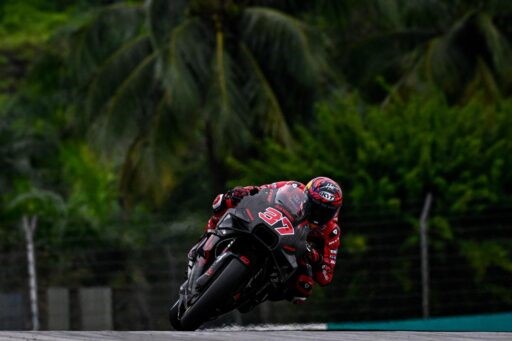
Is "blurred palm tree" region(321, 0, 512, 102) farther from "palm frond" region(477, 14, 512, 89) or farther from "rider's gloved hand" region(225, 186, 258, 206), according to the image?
"rider's gloved hand" region(225, 186, 258, 206)

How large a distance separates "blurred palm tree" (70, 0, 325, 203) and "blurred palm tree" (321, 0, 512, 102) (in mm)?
1586

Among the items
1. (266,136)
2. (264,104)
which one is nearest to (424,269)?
(266,136)

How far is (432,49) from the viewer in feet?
68.9

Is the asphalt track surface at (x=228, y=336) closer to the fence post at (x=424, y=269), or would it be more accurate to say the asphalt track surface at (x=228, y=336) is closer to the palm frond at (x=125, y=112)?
the fence post at (x=424, y=269)

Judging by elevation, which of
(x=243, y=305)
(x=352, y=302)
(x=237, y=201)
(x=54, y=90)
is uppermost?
(x=237, y=201)

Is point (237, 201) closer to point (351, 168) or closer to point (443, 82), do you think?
point (351, 168)

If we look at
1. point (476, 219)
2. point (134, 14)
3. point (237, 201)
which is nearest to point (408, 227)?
point (476, 219)

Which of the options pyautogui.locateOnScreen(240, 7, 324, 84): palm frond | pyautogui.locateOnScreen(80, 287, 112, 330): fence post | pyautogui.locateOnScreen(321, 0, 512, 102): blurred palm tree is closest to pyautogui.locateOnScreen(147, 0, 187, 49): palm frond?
pyautogui.locateOnScreen(240, 7, 324, 84): palm frond

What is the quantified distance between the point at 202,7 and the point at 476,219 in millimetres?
7188

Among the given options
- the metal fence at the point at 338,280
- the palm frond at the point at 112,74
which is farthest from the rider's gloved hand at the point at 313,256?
the palm frond at the point at 112,74

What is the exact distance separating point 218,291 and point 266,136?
10927 millimetres

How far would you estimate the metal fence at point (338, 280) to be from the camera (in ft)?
43.9

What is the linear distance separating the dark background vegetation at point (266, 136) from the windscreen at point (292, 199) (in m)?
4.66

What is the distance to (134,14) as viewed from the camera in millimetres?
20703
